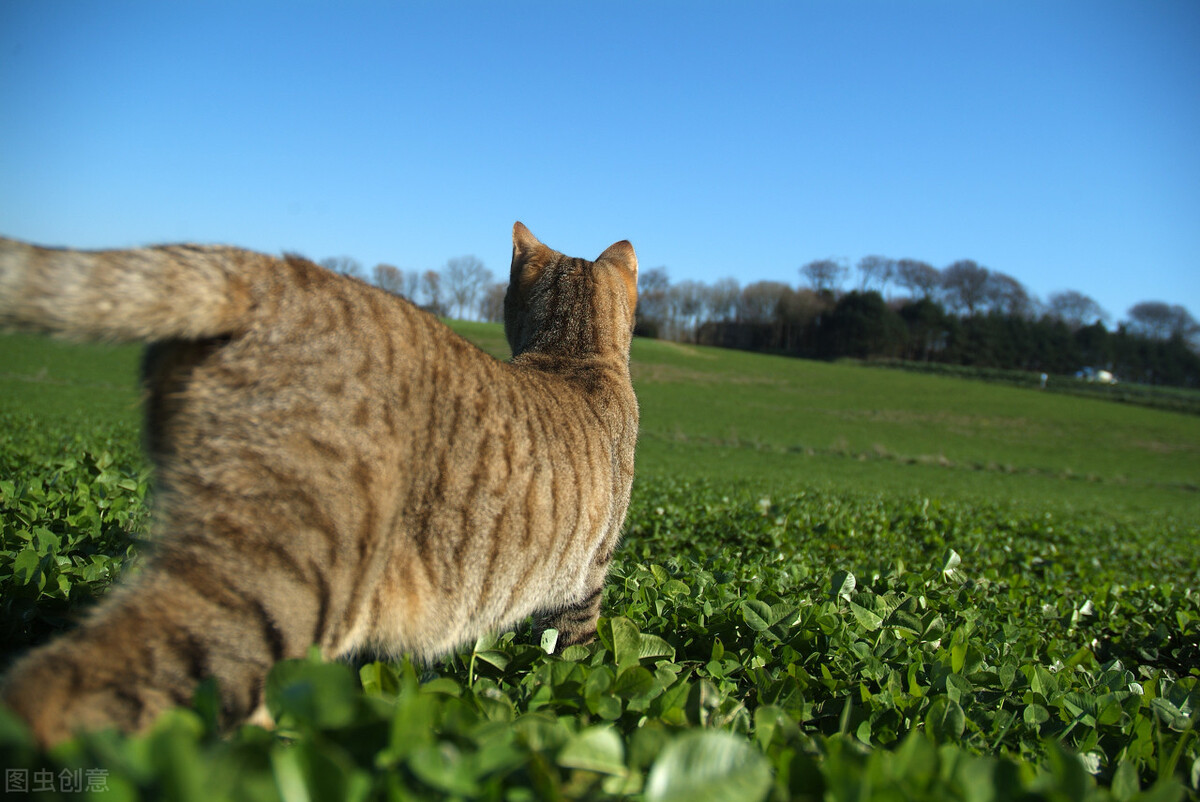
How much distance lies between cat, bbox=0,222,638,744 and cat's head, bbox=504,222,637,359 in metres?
1.64

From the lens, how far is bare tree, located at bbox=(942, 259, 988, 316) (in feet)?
334

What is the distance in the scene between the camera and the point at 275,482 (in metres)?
1.81

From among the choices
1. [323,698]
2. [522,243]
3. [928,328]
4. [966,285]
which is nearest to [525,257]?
[522,243]

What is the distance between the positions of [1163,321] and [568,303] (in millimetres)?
123039

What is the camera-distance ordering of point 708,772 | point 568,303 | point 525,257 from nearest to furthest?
point 708,772, point 568,303, point 525,257

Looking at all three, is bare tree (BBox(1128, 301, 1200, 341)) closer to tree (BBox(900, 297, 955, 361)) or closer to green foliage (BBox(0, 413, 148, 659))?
tree (BBox(900, 297, 955, 361))

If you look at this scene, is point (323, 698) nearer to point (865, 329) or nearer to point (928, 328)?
point (865, 329)

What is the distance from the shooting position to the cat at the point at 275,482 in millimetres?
1649

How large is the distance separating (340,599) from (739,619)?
6.33 ft

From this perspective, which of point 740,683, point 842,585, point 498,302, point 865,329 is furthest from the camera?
point 865,329

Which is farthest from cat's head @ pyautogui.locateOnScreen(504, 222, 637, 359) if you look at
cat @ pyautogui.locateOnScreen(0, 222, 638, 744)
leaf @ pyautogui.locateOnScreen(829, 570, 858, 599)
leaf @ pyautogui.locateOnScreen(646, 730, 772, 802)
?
leaf @ pyautogui.locateOnScreen(646, 730, 772, 802)

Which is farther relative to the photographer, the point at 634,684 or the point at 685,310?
the point at 685,310

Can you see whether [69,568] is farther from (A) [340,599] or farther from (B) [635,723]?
(B) [635,723]

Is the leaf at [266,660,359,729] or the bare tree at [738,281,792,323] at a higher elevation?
the bare tree at [738,281,792,323]
